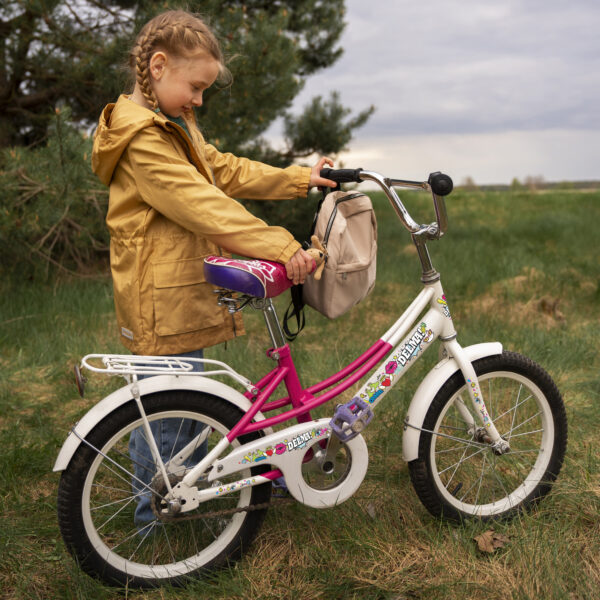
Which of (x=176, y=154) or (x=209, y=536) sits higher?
(x=176, y=154)

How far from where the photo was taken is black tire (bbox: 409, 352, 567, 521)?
216 cm

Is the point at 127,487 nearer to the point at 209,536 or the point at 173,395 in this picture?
the point at 209,536

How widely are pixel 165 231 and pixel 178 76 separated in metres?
0.45

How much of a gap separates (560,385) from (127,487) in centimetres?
220

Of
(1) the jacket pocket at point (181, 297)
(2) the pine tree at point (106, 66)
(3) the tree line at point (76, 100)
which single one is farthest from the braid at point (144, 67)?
(2) the pine tree at point (106, 66)

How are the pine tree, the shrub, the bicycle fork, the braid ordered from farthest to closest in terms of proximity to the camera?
the pine tree
the shrub
the bicycle fork
the braid

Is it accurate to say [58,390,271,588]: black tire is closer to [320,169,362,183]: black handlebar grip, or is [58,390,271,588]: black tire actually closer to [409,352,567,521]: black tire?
[409,352,567,521]: black tire

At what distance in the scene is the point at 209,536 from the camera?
2160 millimetres

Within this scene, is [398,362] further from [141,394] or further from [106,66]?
[106,66]

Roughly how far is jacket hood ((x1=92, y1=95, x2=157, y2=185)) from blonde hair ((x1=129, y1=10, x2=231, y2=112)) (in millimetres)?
87

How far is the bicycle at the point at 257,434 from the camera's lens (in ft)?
6.07

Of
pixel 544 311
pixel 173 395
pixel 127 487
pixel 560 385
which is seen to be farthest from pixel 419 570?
pixel 544 311

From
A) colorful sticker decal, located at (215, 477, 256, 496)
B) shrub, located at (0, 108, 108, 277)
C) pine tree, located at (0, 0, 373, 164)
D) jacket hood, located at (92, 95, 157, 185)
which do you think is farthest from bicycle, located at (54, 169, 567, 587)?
pine tree, located at (0, 0, 373, 164)

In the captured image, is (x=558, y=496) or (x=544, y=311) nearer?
(x=558, y=496)
